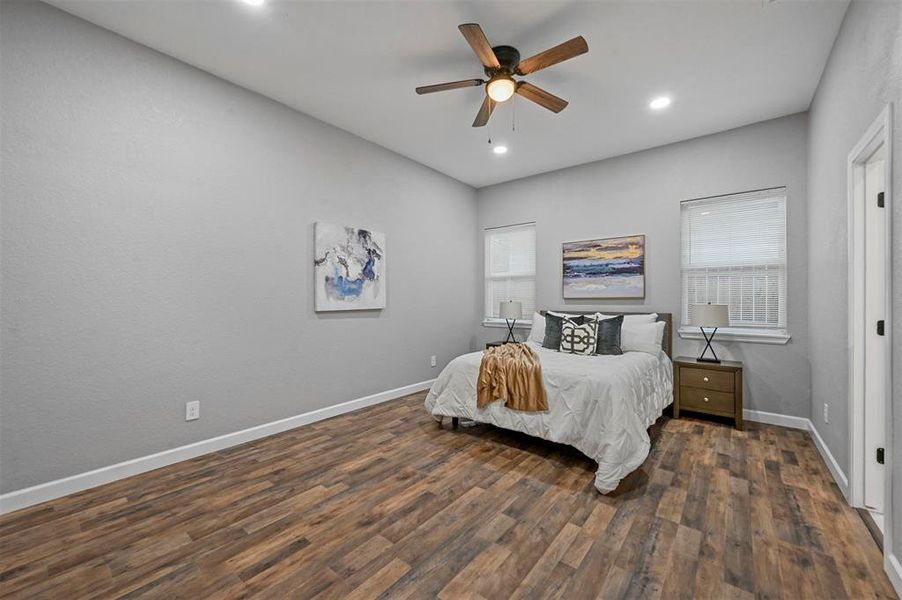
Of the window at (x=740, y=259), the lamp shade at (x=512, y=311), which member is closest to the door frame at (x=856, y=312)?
the window at (x=740, y=259)

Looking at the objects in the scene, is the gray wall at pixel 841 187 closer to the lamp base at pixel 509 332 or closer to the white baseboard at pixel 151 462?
the lamp base at pixel 509 332

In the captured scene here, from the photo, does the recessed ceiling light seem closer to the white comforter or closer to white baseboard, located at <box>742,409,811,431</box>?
the white comforter

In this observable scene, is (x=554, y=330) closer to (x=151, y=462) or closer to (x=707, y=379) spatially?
(x=707, y=379)

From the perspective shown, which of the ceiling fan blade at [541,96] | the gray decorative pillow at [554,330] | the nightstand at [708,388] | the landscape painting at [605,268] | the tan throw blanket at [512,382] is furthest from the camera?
the landscape painting at [605,268]

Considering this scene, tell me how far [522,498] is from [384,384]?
242 cm

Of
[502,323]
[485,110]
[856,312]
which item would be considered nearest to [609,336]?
[856,312]

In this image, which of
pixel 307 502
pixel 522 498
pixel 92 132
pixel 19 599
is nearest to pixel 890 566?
pixel 522 498

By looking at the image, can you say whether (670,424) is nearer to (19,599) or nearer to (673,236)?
(673,236)

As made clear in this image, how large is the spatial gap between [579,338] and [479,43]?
108 inches

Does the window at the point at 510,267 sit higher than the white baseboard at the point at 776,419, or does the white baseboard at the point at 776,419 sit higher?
the window at the point at 510,267

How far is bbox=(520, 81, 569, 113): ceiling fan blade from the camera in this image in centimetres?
265

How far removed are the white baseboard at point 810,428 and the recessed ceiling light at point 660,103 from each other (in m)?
3.01

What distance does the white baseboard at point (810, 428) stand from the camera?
2.31 metres

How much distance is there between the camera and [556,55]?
2264mm
